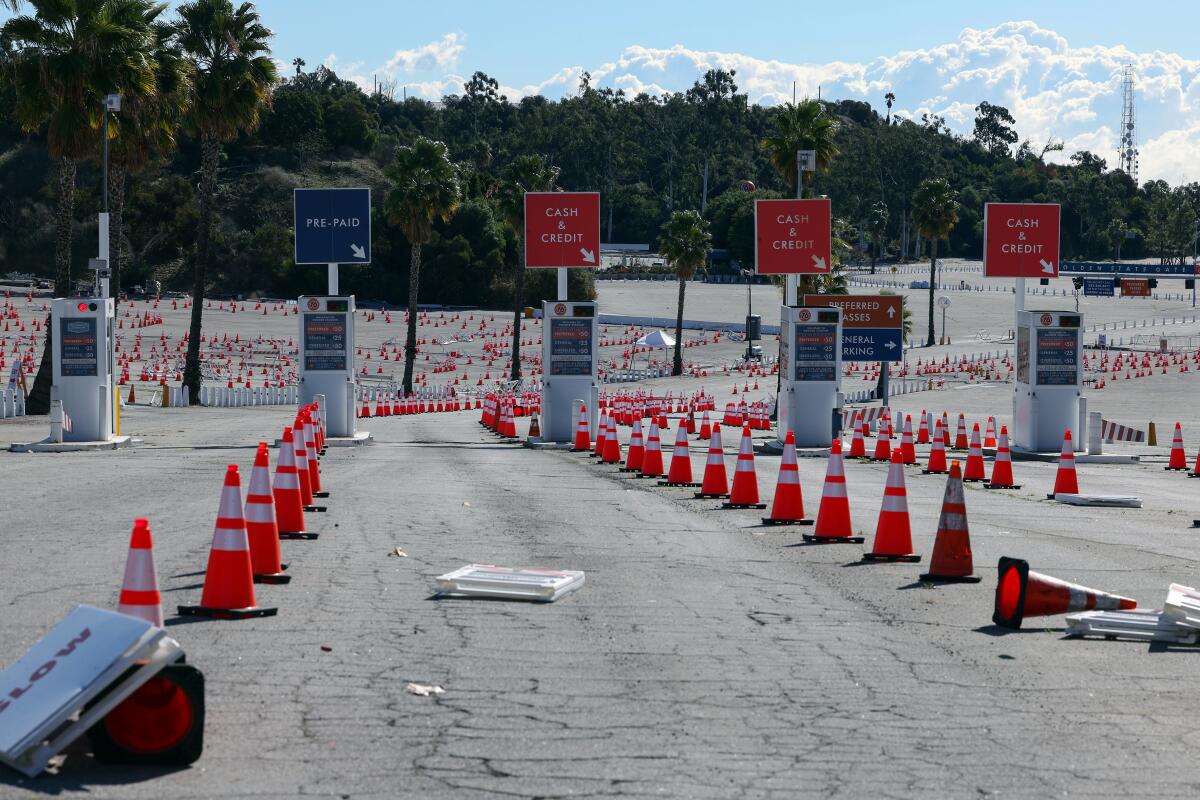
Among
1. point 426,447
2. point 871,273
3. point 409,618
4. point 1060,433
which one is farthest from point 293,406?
point 871,273

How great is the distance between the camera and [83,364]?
26438 millimetres

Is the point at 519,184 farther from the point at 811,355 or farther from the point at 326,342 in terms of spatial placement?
the point at 811,355

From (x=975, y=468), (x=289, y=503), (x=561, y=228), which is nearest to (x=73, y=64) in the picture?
(x=561, y=228)

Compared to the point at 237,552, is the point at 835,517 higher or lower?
lower

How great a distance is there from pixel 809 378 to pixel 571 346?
5083 millimetres

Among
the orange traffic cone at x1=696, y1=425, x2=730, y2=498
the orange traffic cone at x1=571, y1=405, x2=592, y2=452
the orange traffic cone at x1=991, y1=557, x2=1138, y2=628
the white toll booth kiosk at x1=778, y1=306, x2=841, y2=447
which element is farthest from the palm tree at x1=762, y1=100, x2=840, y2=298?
the orange traffic cone at x1=991, y1=557, x2=1138, y2=628

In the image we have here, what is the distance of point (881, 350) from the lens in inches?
1656

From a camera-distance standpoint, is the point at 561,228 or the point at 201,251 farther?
the point at 201,251

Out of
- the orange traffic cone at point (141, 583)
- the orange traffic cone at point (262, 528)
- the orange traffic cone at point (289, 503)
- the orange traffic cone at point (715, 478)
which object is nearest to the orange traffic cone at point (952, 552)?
the orange traffic cone at point (262, 528)

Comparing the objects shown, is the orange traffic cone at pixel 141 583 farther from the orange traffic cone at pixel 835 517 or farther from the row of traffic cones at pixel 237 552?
the orange traffic cone at pixel 835 517

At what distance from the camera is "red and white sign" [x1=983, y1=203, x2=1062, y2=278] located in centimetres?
3269

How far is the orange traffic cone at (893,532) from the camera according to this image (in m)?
11.9

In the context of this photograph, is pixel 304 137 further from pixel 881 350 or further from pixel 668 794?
pixel 668 794

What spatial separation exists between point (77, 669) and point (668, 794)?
2402 mm
